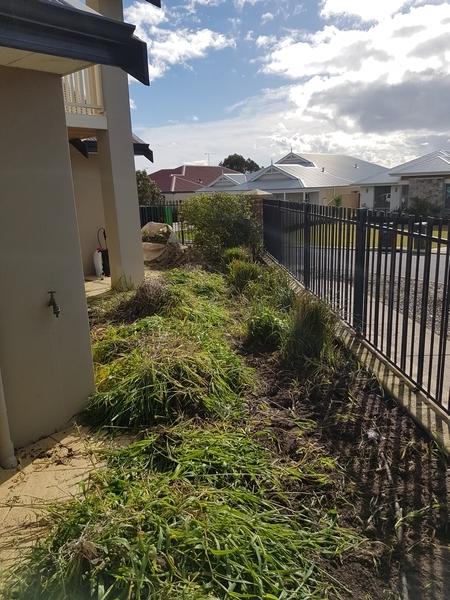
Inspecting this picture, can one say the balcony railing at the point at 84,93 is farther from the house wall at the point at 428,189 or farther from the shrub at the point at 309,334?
the house wall at the point at 428,189

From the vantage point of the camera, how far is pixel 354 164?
177ft

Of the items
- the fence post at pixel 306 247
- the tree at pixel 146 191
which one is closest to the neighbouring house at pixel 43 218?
the fence post at pixel 306 247

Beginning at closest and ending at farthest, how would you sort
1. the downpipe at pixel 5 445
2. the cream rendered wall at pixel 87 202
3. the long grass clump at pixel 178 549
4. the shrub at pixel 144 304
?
the long grass clump at pixel 178 549
the downpipe at pixel 5 445
the shrub at pixel 144 304
the cream rendered wall at pixel 87 202

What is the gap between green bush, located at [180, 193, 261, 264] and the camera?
12.2 m

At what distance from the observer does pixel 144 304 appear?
6.60 meters

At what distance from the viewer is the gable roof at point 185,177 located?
58.9 meters

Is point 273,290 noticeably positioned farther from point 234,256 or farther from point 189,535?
point 189,535

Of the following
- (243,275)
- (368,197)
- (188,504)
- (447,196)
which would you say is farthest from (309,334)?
(368,197)

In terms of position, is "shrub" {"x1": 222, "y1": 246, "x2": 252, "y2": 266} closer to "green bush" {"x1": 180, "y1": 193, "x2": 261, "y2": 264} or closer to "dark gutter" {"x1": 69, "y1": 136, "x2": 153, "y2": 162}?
"green bush" {"x1": 180, "y1": 193, "x2": 261, "y2": 264}

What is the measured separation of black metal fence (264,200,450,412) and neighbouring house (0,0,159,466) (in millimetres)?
2890

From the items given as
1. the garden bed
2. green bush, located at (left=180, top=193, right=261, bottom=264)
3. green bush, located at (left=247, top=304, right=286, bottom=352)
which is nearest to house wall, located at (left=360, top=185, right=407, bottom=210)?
green bush, located at (left=180, top=193, right=261, bottom=264)

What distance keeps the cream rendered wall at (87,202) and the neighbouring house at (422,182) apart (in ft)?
82.2

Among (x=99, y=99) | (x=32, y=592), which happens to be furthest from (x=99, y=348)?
(x=99, y=99)

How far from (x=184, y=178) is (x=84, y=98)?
5692 centimetres
